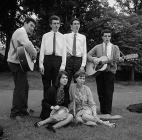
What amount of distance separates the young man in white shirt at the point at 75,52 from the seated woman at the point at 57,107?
0.60m

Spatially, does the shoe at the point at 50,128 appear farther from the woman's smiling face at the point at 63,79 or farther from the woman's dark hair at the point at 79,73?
the woman's dark hair at the point at 79,73

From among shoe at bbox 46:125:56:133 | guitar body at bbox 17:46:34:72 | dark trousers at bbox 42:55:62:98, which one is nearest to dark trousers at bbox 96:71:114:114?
dark trousers at bbox 42:55:62:98

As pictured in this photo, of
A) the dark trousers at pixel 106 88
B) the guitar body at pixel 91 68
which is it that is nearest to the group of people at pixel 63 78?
the dark trousers at pixel 106 88

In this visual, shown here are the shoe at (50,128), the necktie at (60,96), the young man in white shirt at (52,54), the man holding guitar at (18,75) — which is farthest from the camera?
the young man in white shirt at (52,54)

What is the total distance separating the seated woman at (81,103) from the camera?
618cm

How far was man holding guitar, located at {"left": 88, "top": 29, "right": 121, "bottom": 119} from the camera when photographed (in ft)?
23.8

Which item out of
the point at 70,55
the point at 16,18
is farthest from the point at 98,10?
the point at 70,55

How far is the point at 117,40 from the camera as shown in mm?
20766

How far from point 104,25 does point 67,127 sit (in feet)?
50.6

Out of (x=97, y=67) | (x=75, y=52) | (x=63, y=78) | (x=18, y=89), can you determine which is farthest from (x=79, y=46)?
(x=18, y=89)

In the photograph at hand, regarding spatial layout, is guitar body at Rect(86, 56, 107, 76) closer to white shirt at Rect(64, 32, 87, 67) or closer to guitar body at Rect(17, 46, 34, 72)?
white shirt at Rect(64, 32, 87, 67)

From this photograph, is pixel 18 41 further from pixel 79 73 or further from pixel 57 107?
pixel 57 107

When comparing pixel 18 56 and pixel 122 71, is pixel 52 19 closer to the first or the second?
pixel 18 56

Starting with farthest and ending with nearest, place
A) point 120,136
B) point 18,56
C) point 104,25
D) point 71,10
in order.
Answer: point 71,10
point 104,25
point 18,56
point 120,136
